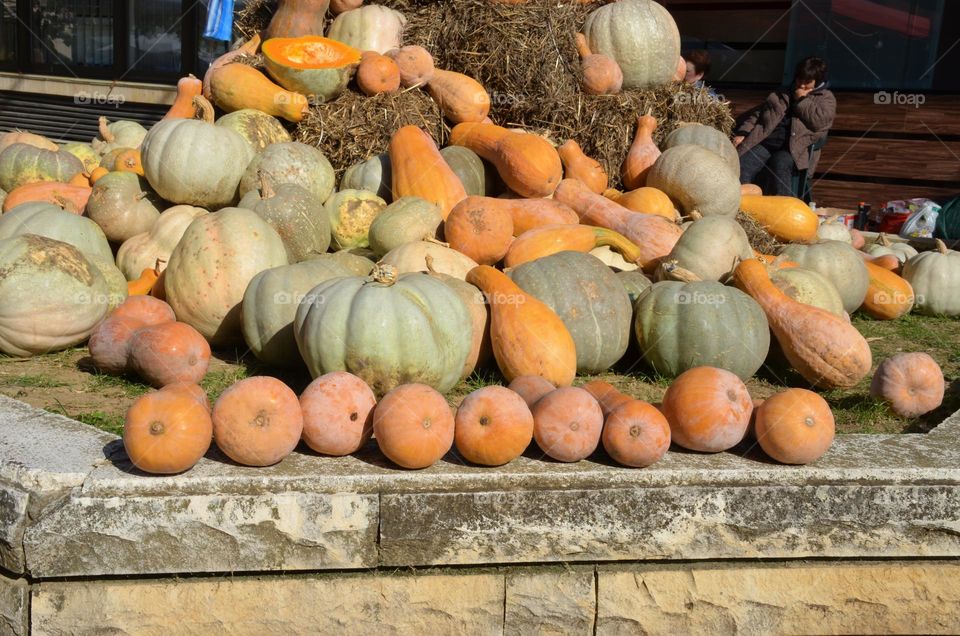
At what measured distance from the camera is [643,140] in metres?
6.20

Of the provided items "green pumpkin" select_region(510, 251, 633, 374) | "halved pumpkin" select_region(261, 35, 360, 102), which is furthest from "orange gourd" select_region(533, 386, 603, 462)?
"halved pumpkin" select_region(261, 35, 360, 102)

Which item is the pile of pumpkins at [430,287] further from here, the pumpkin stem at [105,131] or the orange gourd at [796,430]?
the pumpkin stem at [105,131]

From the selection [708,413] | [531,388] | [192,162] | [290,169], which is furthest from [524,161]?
[708,413]

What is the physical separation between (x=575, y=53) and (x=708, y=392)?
4045 mm

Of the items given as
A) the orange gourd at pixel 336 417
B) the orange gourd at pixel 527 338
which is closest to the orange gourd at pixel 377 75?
the orange gourd at pixel 527 338

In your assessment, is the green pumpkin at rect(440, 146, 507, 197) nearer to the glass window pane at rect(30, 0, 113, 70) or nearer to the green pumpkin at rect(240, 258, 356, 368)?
the green pumpkin at rect(240, 258, 356, 368)

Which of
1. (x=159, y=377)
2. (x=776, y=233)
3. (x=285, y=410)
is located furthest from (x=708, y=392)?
(x=776, y=233)

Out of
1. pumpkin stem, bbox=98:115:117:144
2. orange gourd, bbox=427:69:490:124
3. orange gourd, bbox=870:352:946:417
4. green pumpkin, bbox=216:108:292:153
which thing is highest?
orange gourd, bbox=427:69:490:124

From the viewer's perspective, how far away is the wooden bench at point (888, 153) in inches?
385

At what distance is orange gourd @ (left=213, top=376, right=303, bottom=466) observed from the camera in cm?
257

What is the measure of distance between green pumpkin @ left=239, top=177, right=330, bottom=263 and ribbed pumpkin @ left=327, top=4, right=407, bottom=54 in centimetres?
192

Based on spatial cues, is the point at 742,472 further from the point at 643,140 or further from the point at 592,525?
the point at 643,140

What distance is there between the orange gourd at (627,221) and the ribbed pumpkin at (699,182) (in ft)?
1.85

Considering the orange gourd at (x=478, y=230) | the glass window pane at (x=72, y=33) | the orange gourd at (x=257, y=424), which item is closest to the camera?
the orange gourd at (x=257, y=424)
